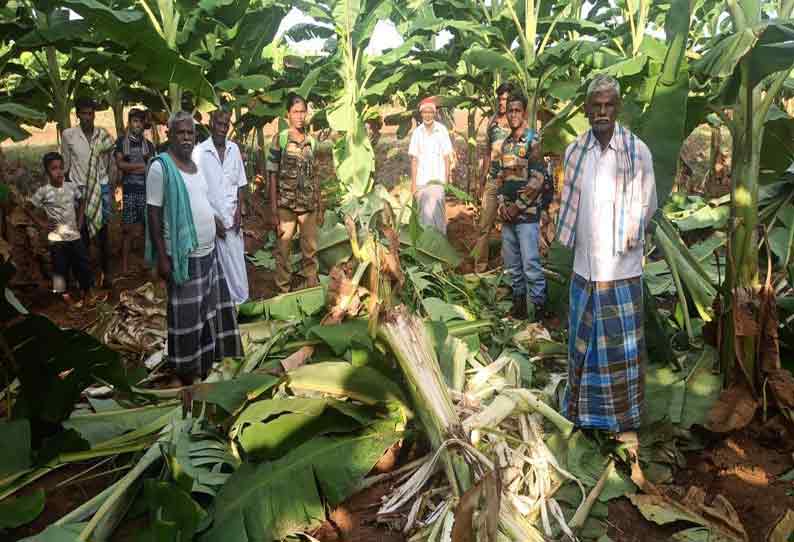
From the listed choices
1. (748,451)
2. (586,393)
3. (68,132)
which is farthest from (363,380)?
(68,132)

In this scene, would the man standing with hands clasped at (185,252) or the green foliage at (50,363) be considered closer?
the green foliage at (50,363)

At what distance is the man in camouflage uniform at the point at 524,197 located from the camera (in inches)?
225

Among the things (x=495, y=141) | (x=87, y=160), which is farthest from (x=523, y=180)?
(x=87, y=160)

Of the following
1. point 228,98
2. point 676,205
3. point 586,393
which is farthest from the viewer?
point 228,98

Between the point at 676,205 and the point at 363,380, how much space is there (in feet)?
21.3

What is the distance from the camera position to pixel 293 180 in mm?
6488

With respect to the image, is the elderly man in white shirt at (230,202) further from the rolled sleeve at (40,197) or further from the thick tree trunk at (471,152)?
the thick tree trunk at (471,152)

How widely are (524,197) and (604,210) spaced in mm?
2129

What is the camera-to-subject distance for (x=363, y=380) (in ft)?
11.7

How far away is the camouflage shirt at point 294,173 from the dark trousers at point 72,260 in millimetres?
2153

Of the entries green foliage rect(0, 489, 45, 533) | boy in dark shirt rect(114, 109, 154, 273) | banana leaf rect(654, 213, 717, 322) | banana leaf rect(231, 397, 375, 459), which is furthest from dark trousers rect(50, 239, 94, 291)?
banana leaf rect(654, 213, 717, 322)

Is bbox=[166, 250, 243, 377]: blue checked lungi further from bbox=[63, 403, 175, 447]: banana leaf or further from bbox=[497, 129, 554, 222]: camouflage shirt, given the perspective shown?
bbox=[497, 129, 554, 222]: camouflage shirt

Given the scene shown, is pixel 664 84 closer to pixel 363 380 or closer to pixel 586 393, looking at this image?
pixel 586 393

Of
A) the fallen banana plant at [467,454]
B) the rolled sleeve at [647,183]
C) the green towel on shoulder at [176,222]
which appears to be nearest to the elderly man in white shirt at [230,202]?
the green towel on shoulder at [176,222]
